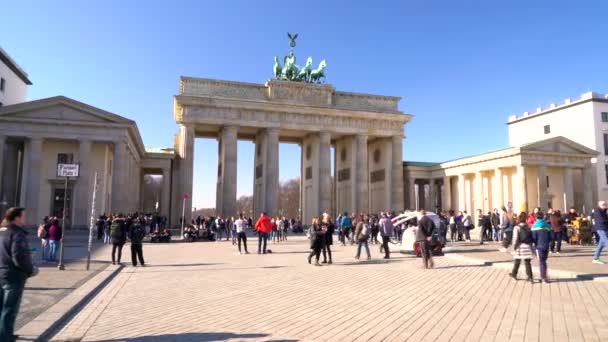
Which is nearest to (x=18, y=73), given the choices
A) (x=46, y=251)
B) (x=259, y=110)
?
(x=259, y=110)

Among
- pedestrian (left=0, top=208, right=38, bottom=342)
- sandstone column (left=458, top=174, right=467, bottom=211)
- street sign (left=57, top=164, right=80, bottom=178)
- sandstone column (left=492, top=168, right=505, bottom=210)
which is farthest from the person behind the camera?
sandstone column (left=458, top=174, right=467, bottom=211)

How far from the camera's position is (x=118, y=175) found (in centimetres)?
3478

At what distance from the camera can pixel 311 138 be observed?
51.9 m

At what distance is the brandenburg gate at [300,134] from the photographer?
1786 inches

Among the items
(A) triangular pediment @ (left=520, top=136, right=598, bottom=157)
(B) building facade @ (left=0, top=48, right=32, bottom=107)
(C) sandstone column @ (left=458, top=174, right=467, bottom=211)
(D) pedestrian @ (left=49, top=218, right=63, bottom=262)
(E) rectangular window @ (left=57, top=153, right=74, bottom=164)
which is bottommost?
(D) pedestrian @ (left=49, top=218, right=63, bottom=262)

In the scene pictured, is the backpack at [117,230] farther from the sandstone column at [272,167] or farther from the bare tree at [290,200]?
the bare tree at [290,200]

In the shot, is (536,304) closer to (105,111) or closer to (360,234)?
(360,234)

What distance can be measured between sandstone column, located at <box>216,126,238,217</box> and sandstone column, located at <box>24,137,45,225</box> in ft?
56.0

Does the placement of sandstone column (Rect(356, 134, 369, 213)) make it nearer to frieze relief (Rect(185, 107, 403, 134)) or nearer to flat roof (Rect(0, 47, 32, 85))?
frieze relief (Rect(185, 107, 403, 134))

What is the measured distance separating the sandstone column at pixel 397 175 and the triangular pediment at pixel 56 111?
107 ft

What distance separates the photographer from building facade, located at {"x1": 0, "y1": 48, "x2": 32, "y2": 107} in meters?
46.4

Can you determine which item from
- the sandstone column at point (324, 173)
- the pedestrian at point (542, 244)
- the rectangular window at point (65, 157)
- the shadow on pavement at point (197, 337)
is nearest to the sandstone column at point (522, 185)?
the sandstone column at point (324, 173)

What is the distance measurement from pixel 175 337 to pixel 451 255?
13.8m

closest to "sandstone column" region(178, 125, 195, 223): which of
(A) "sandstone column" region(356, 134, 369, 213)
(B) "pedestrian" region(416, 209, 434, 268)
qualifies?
(A) "sandstone column" region(356, 134, 369, 213)
